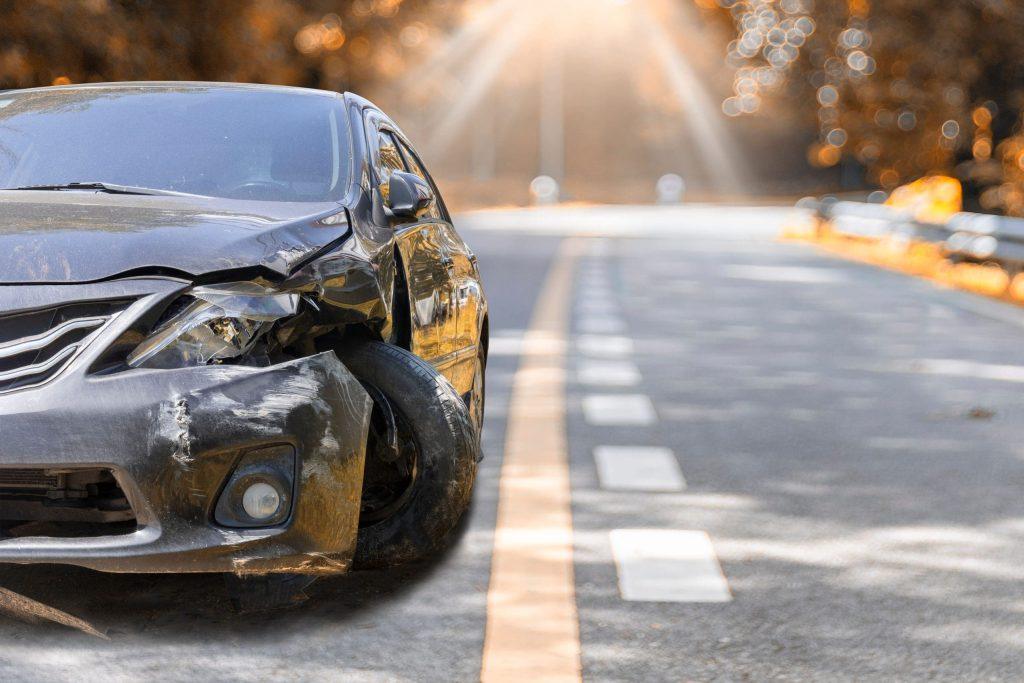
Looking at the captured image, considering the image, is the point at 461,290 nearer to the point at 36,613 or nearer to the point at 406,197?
the point at 406,197

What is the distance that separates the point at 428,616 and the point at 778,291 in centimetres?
1279

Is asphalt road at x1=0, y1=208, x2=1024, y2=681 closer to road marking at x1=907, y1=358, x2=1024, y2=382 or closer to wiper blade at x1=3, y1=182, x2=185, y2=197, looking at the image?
road marking at x1=907, y1=358, x2=1024, y2=382

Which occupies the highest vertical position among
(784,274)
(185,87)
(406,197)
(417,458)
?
(185,87)

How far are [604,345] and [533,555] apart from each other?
21.1 feet

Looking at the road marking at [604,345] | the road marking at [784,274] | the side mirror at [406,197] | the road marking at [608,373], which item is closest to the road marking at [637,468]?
the side mirror at [406,197]

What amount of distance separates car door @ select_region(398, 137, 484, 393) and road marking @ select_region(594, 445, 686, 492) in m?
0.79

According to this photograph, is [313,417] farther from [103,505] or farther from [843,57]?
[843,57]

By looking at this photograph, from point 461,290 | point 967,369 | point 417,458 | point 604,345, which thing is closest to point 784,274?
point 604,345

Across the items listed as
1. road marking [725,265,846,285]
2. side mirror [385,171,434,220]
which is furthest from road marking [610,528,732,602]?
road marking [725,265,846,285]

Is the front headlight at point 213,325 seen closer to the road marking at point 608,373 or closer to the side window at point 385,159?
the side window at point 385,159

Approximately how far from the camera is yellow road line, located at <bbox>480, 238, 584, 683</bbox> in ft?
12.2

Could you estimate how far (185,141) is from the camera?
5066 millimetres

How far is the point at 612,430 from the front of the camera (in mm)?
7270

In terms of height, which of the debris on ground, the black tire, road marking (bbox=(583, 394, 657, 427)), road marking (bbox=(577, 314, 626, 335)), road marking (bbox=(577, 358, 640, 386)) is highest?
the black tire
